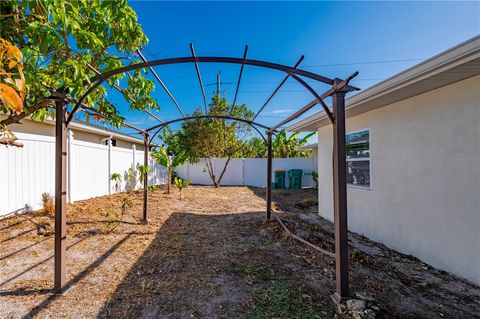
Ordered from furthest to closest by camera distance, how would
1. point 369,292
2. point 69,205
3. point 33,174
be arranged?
1. point 69,205
2. point 33,174
3. point 369,292

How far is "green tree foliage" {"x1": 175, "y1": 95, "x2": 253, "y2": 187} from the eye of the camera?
12.4m

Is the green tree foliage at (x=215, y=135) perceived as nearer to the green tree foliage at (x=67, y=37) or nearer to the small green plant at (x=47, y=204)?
the small green plant at (x=47, y=204)

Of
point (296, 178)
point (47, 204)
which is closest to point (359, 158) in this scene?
point (47, 204)

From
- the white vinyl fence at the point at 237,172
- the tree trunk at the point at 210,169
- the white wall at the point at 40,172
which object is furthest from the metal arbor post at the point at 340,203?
the white vinyl fence at the point at 237,172

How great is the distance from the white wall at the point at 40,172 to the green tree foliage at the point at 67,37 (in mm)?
2665

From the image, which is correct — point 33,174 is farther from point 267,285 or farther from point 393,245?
point 393,245

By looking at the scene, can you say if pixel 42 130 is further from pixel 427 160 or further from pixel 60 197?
pixel 427 160

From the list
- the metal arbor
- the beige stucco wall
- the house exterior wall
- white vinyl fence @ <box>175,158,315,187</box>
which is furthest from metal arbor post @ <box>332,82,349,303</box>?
white vinyl fence @ <box>175,158,315,187</box>

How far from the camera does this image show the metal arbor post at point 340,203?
218 centimetres

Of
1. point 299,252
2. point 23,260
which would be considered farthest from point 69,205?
point 299,252

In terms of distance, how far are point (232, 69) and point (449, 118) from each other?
3.02 metres

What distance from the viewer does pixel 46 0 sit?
1.71 metres

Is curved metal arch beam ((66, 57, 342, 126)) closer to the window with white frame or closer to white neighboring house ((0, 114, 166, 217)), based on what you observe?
the window with white frame

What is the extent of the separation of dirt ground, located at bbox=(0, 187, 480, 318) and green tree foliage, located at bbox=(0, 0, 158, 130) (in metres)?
1.94
